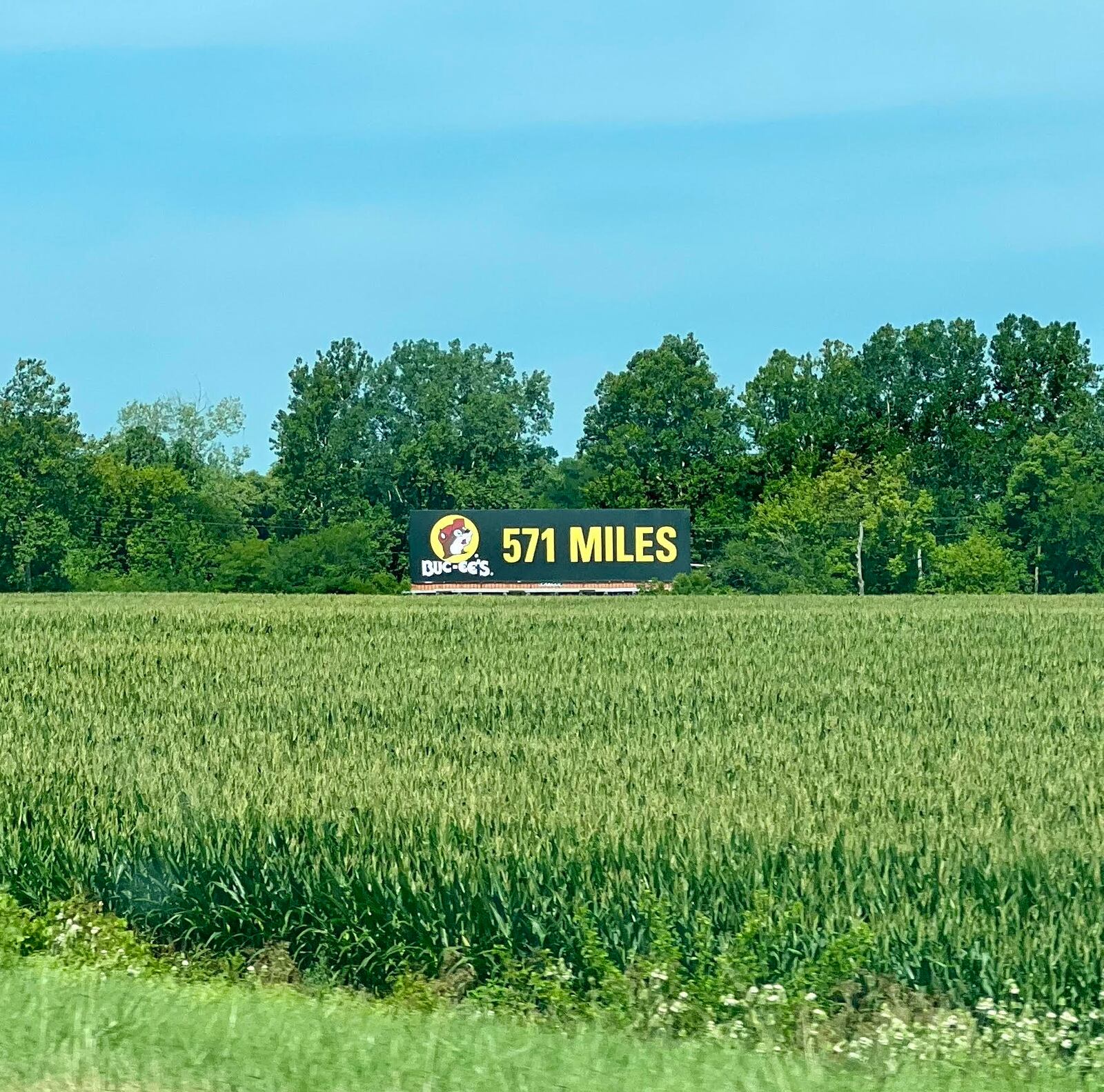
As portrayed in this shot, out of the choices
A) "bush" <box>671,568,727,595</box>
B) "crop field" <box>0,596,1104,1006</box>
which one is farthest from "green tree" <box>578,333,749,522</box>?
"crop field" <box>0,596,1104,1006</box>

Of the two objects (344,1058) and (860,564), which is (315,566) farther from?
(344,1058)

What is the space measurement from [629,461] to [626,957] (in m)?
89.4

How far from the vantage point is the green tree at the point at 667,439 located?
94375 mm

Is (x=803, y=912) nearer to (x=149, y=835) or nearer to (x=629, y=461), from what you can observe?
(x=149, y=835)

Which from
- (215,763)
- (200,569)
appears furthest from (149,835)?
(200,569)

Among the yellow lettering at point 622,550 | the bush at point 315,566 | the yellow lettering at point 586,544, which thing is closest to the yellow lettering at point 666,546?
the yellow lettering at point 622,550

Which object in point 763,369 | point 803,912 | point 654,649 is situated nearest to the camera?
point 803,912

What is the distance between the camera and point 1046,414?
3989 inches

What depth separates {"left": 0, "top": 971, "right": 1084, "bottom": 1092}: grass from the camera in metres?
5.43

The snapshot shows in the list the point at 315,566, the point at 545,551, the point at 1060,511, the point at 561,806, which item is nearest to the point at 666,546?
the point at 545,551

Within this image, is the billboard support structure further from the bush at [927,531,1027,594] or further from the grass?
the grass

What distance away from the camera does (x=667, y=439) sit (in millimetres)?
97812

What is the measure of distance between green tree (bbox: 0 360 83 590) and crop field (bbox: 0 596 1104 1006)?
64.7 m

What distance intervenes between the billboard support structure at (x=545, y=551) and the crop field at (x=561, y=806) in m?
38.6
